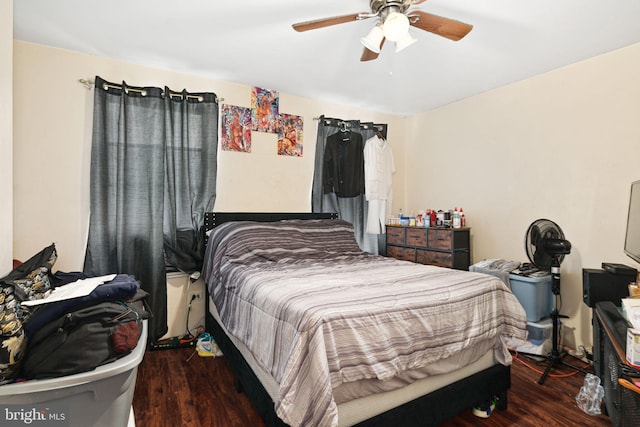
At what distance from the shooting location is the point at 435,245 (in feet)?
11.3

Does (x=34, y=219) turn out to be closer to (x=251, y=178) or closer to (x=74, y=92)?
(x=74, y=92)

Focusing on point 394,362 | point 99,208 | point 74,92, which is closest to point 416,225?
point 394,362

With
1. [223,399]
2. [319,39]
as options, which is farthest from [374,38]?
[223,399]

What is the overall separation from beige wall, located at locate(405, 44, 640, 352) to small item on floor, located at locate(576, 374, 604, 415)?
30.7 inches

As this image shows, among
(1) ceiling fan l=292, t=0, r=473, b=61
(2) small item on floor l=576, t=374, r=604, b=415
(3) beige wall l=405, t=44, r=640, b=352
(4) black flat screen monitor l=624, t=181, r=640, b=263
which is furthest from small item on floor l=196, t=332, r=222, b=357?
(4) black flat screen monitor l=624, t=181, r=640, b=263

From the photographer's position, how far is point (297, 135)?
3570mm

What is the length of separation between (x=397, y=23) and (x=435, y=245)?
2368 mm

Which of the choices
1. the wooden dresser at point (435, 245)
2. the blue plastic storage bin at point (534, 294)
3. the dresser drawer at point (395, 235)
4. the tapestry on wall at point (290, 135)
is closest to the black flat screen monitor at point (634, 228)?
the blue plastic storage bin at point (534, 294)

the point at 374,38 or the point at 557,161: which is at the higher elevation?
the point at 374,38

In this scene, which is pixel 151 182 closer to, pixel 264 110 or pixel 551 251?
pixel 264 110

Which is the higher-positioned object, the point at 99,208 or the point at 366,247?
the point at 99,208

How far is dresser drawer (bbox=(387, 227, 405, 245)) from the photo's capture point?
3.82 metres

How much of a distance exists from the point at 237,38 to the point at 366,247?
259 cm

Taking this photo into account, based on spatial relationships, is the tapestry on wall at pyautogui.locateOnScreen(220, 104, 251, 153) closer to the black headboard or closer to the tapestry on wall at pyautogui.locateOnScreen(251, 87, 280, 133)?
the tapestry on wall at pyautogui.locateOnScreen(251, 87, 280, 133)
